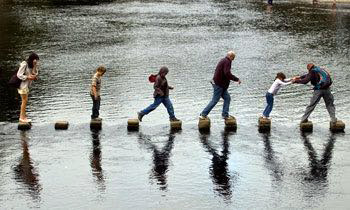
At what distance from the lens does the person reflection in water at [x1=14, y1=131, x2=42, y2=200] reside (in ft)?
37.2

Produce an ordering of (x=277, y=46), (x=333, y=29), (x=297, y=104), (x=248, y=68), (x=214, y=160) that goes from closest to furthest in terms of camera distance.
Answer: (x=214, y=160) → (x=297, y=104) → (x=248, y=68) → (x=277, y=46) → (x=333, y=29)

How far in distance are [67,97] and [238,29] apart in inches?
920

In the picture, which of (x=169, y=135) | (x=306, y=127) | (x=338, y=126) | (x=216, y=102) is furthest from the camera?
(x=216, y=102)

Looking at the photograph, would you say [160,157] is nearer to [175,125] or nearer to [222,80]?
[175,125]

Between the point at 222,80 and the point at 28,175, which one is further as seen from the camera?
the point at 222,80

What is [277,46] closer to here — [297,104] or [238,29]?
[238,29]

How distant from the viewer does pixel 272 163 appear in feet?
42.3

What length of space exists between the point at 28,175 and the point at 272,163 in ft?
16.9

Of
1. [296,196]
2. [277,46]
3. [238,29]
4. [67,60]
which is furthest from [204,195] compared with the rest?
[238,29]

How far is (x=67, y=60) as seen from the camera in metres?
28.2

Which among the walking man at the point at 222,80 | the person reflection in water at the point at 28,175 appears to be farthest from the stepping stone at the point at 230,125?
the person reflection in water at the point at 28,175

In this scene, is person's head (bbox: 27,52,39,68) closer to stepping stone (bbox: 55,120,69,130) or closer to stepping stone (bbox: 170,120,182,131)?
stepping stone (bbox: 55,120,69,130)

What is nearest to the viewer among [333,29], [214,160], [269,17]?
[214,160]

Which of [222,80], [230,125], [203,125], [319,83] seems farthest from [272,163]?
[222,80]
